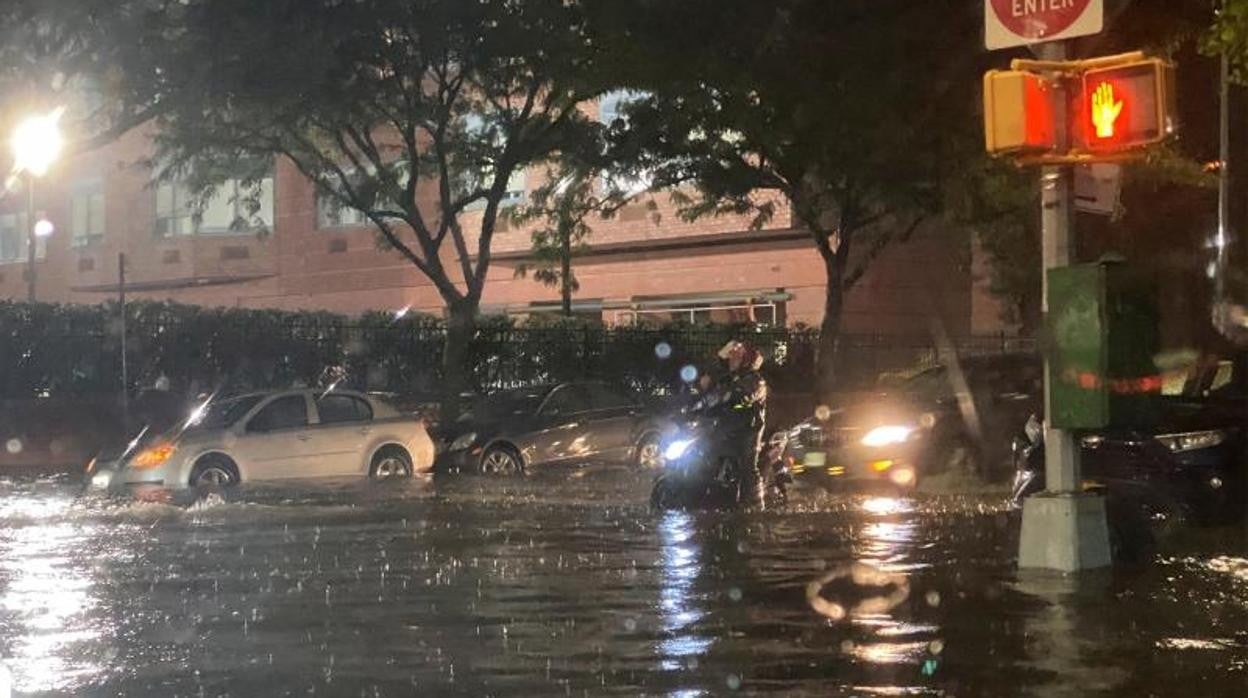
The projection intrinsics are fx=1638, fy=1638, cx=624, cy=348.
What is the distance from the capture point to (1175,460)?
45.9ft

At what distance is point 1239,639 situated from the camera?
8.45 meters

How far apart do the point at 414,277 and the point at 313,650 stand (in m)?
43.2

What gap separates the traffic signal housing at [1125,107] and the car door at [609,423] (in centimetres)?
1396

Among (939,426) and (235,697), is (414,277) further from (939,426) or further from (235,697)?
(235,697)

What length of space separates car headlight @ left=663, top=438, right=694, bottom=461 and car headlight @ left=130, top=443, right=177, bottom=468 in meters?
6.69

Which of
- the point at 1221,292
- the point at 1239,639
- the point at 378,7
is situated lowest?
the point at 1239,639

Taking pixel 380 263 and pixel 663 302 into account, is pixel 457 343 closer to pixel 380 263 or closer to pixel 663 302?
pixel 663 302

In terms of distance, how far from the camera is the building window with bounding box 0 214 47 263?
2360 inches

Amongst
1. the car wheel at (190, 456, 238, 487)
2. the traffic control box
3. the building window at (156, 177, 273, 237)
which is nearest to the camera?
the traffic control box

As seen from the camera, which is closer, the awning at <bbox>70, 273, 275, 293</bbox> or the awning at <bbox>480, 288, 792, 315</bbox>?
the awning at <bbox>480, 288, 792, 315</bbox>

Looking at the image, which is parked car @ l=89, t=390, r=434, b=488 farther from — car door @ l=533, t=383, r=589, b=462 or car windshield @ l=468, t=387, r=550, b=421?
car windshield @ l=468, t=387, r=550, b=421

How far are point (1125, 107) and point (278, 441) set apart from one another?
13.3 metres

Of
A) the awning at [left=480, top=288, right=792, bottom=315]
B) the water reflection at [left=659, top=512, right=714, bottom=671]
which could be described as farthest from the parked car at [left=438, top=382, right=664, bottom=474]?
the awning at [left=480, top=288, right=792, bottom=315]

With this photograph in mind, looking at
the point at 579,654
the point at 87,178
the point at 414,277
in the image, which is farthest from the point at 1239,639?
the point at 87,178
